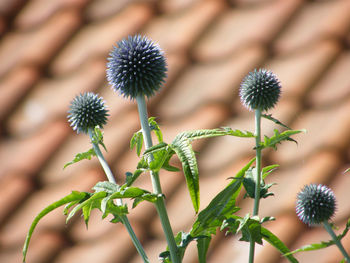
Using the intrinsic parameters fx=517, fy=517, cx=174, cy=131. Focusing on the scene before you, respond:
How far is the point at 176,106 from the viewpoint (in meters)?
1.92

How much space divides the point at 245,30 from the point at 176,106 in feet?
1.33

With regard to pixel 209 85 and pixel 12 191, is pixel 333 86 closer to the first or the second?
pixel 209 85

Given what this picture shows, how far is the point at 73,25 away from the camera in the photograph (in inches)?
86.6

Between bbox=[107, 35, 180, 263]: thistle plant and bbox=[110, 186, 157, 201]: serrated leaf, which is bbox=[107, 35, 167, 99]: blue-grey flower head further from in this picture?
bbox=[110, 186, 157, 201]: serrated leaf

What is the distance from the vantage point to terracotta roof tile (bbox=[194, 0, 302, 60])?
1.98m

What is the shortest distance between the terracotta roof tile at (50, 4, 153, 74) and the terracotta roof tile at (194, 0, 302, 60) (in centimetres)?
31

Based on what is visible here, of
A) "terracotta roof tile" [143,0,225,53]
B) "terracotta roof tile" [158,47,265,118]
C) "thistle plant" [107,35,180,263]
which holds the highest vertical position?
"terracotta roof tile" [143,0,225,53]

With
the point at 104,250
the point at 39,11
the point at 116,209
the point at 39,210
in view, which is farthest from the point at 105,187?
the point at 39,11

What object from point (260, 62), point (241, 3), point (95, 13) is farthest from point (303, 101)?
point (95, 13)

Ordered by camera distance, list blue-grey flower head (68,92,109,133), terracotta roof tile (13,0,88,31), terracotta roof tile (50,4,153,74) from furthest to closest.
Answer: terracotta roof tile (13,0,88,31) → terracotta roof tile (50,4,153,74) → blue-grey flower head (68,92,109,133)

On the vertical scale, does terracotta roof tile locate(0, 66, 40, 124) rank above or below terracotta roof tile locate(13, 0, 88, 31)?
below

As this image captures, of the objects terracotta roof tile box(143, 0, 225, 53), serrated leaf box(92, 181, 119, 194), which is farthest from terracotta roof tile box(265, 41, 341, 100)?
serrated leaf box(92, 181, 119, 194)

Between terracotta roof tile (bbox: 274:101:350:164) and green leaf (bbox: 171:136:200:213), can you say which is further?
terracotta roof tile (bbox: 274:101:350:164)

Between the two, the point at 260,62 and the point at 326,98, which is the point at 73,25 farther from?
the point at 326,98
